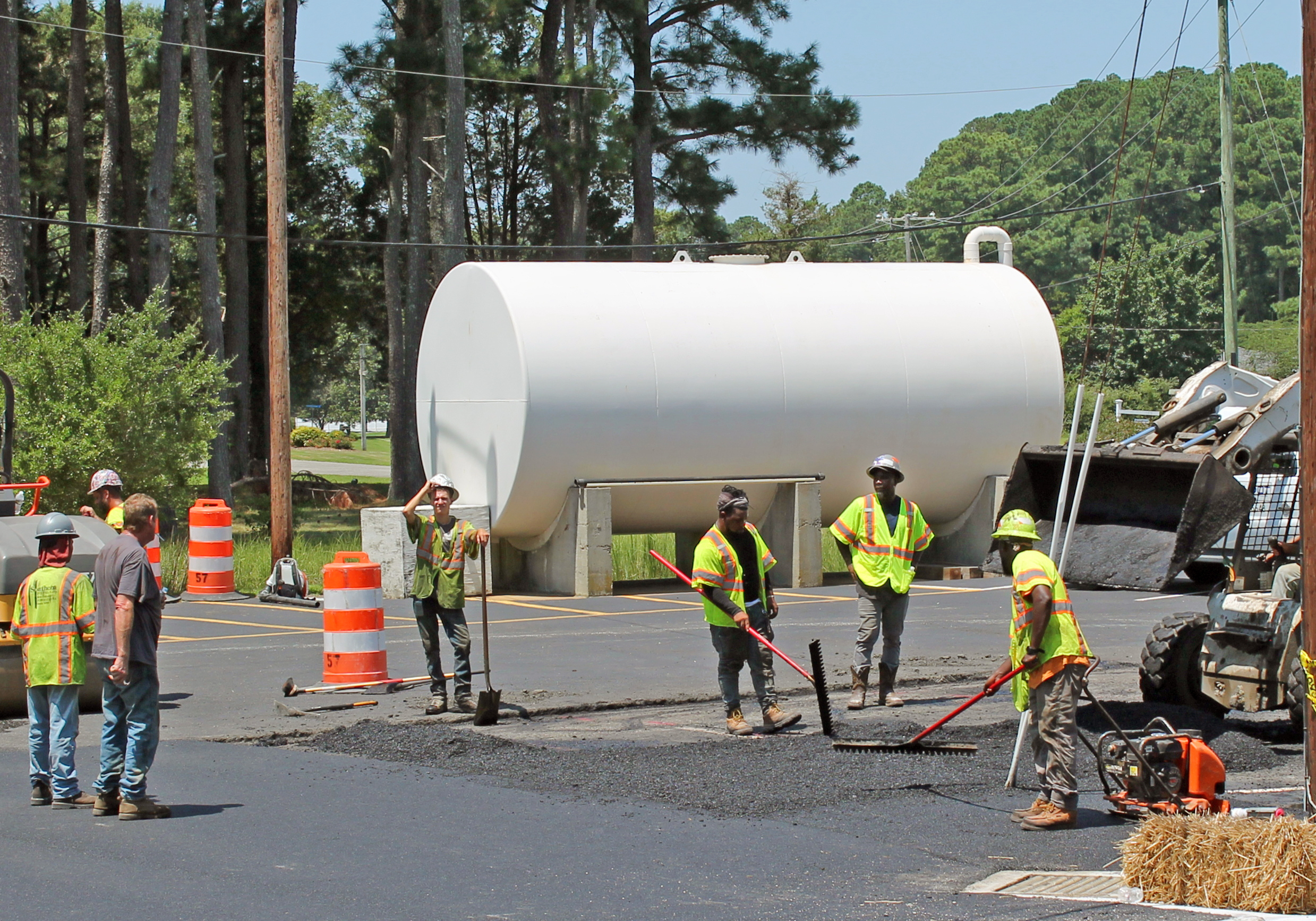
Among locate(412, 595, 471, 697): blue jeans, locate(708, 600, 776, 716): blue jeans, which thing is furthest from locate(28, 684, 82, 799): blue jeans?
locate(708, 600, 776, 716): blue jeans

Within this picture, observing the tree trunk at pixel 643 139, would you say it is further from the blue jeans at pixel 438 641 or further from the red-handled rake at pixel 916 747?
the red-handled rake at pixel 916 747

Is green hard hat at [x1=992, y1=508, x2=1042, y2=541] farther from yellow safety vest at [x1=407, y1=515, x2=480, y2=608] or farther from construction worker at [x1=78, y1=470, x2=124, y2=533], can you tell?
construction worker at [x1=78, y1=470, x2=124, y2=533]

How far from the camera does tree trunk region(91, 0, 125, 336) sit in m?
33.3

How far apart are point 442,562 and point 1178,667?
209 inches

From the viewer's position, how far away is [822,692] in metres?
10.3

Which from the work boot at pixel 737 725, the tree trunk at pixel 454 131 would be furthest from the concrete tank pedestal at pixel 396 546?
the tree trunk at pixel 454 131

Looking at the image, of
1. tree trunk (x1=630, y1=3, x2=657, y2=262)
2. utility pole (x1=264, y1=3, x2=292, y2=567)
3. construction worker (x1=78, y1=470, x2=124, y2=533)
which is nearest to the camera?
construction worker (x1=78, y1=470, x2=124, y2=533)

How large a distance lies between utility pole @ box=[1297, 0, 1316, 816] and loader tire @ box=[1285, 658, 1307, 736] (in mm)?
1699

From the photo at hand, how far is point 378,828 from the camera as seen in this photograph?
303 inches

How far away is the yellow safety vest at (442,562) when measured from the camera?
11.6 meters

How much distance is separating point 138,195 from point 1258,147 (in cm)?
6965

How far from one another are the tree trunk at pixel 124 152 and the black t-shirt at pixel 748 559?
99.3 feet

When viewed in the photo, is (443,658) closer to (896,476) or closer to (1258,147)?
(896,476)

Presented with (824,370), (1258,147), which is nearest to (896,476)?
(824,370)
